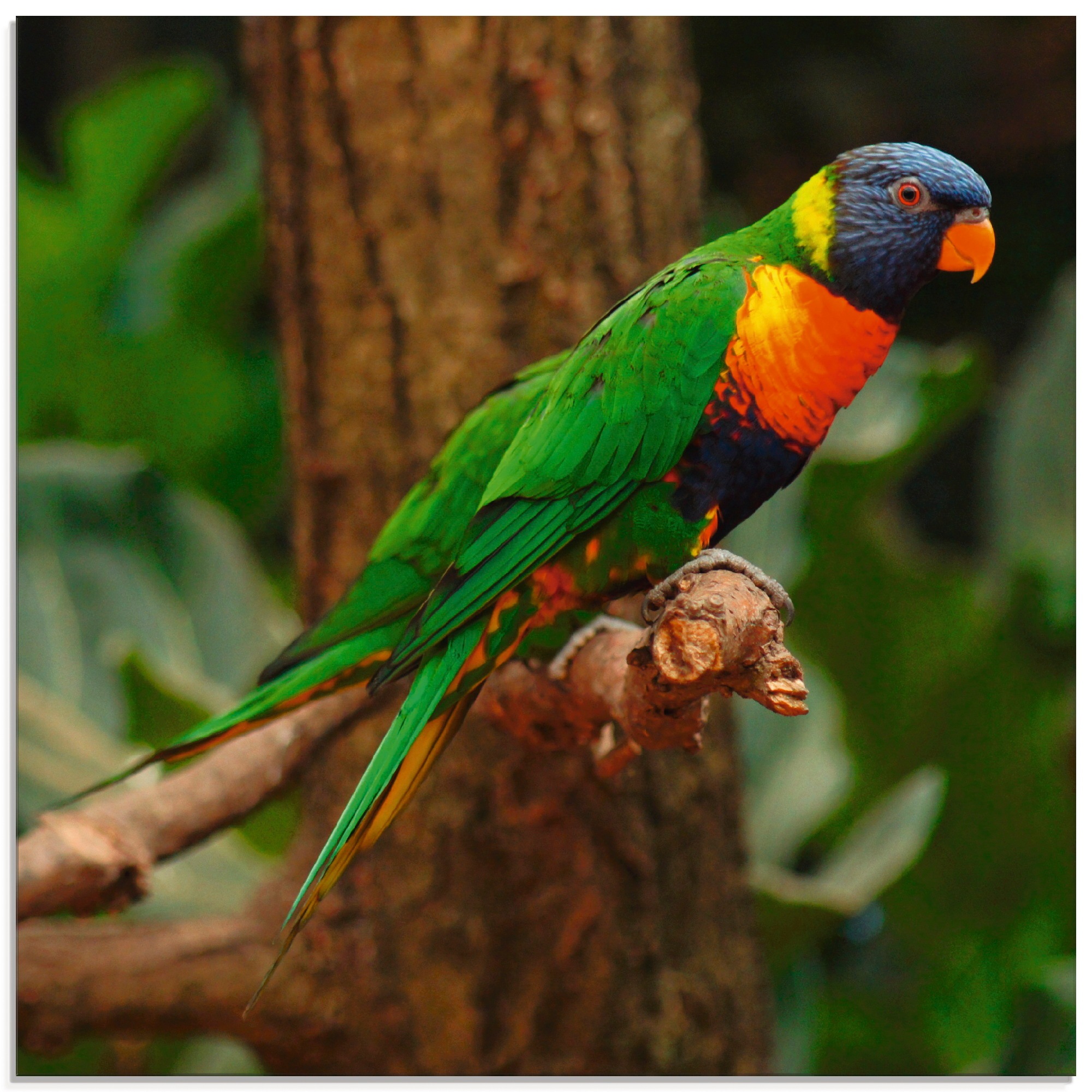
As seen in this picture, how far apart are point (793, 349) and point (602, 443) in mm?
212

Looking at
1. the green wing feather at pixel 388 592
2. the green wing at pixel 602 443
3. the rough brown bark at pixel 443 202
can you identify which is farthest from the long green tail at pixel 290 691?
the rough brown bark at pixel 443 202

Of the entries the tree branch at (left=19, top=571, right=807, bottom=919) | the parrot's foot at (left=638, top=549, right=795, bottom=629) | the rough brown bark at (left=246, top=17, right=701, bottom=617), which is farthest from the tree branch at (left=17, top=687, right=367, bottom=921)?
the parrot's foot at (left=638, top=549, right=795, bottom=629)

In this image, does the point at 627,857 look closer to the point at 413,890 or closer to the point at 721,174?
the point at 413,890

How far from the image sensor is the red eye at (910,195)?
1059 mm

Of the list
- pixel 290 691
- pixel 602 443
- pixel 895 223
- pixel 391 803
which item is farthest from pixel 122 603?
pixel 895 223

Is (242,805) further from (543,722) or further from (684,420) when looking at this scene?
(684,420)

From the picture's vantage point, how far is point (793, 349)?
3.56 feet

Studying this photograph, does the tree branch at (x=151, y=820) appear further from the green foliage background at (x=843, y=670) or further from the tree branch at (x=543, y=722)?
the green foliage background at (x=843, y=670)

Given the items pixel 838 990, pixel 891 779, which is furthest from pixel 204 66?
pixel 838 990

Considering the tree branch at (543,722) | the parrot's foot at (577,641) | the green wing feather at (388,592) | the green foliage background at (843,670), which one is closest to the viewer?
the tree branch at (543,722)

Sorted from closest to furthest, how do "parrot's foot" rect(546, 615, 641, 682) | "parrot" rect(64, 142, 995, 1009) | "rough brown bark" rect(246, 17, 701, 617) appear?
1. "parrot" rect(64, 142, 995, 1009)
2. "parrot's foot" rect(546, 615, 641, 682)
3. "rough brown bark" rect(246, 17, 701, 617)

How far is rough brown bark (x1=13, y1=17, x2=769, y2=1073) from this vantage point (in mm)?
1661

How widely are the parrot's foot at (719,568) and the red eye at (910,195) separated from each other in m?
0.38

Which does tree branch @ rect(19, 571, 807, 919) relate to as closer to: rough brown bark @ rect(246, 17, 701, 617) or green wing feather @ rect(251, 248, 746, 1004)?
green wing feather @ rect(251, 248, 746, 1004)
